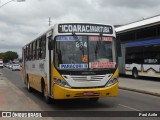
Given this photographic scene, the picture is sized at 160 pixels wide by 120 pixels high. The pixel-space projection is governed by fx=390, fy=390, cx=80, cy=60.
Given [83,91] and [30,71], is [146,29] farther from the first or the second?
[83,91]

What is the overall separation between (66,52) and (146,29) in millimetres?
18085

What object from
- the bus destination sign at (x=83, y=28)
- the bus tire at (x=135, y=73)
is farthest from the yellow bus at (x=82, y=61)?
the bus tire at (x=135, y=73)

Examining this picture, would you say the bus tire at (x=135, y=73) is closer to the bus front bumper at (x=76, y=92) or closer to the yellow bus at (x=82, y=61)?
the yellow bus at (x=82, y=61)

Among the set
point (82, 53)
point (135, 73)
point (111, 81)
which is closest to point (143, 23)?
point (135, 73)

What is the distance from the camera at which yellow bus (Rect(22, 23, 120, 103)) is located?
13.1 meters

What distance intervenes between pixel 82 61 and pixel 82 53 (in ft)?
0.92

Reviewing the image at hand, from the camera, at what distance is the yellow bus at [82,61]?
13.1m

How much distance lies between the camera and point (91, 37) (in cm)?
1367

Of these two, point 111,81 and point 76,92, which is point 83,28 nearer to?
point 111,81

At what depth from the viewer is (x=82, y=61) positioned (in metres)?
13.4

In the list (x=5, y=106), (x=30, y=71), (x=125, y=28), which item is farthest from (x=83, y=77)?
(x=125, y=28)

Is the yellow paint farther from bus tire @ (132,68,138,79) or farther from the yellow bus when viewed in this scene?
bus tire @ (132,68,138,79)

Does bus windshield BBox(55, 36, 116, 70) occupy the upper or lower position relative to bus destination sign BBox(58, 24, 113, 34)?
lower

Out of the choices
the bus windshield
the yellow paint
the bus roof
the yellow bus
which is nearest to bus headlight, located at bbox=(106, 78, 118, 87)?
the yellow bus
